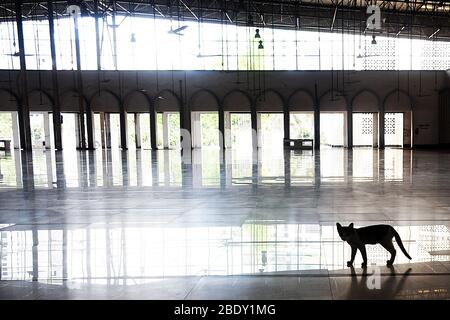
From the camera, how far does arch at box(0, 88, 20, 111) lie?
2838 cm

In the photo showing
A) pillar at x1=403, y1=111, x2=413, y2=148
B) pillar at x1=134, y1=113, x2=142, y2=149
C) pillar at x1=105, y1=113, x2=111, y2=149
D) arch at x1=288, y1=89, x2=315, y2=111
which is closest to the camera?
arch at x1=288, y1=89, x2=315, y2=111

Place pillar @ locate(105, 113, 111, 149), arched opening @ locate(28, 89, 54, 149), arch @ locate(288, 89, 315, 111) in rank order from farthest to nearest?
pillar @ locate(105, 113, 111, 149) → arched opening @ locate(28, 89, 54, 149) → arch @ locate(288, 89, 315, 111)

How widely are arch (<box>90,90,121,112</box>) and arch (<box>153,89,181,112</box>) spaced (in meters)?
2.66

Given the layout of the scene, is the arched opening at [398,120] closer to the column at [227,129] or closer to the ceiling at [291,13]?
the ceiling at [291,13]

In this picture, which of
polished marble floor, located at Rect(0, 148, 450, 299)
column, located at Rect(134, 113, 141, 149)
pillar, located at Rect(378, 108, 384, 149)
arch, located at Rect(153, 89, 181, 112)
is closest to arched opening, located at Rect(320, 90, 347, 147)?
pillar, located at Rect(378, 108, 384, 149)

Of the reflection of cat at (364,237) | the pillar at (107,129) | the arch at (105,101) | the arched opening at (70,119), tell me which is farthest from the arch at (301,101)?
the reflection of cat at (364,237)

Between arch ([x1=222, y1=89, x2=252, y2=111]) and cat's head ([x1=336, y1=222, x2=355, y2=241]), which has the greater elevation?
arch ([x1=222, y1=89, x2=252, y2=111])

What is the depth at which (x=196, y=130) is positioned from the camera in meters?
29.0

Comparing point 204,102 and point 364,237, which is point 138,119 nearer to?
point 204,102

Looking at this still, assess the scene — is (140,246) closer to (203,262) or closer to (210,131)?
(203,262)

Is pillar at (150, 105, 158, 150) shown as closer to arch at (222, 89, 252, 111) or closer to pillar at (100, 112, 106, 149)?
pillar at (100, 112, 106, 149)

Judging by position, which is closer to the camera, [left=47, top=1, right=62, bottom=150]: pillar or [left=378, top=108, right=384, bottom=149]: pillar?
[left=47, top=1, right=62, bottom=150]: pillar
